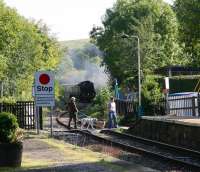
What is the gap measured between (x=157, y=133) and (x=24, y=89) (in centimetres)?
2373

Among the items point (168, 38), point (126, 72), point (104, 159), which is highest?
point (168, 38)

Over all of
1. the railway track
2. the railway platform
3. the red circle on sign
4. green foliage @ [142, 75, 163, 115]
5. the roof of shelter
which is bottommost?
the railway track

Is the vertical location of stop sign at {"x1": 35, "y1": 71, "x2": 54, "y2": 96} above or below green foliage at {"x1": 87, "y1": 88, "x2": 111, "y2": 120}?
above

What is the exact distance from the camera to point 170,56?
81.1 metres

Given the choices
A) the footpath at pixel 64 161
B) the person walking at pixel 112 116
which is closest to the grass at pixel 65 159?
the footpath at pixel 64 161

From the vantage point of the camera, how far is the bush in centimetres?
1520

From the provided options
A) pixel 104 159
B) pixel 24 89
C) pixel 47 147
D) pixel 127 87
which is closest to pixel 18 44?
pixel 24 89

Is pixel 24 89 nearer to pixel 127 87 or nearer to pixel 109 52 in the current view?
pixel 127 87

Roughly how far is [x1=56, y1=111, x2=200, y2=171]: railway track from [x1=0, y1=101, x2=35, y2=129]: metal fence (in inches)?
101

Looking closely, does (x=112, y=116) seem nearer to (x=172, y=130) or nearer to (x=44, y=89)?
(x=44, y=89)

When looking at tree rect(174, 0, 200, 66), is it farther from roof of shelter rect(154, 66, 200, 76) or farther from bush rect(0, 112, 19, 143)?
roof of shelter rect(154, 66, 200, 76)

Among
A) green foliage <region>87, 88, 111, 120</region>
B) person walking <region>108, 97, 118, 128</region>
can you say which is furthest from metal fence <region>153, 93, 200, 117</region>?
green foliage <region>87, 88, 111, 120</region>

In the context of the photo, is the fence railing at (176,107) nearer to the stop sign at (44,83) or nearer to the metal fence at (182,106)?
the metal fence at (182,106)

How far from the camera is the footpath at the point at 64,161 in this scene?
15320 mm
